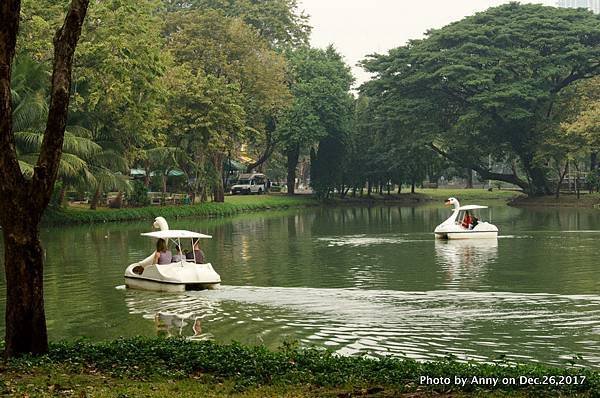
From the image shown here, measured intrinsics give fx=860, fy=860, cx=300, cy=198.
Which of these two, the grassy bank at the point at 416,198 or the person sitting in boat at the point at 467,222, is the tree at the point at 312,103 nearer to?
the grassy bank at the point at 416,198

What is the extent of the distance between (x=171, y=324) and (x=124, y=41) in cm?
3085

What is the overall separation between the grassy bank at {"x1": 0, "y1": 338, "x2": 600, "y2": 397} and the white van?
75.1 m

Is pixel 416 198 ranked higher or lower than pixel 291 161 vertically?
lower

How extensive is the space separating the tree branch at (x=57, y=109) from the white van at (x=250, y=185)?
74.8 meters

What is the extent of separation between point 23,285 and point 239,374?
3.21m

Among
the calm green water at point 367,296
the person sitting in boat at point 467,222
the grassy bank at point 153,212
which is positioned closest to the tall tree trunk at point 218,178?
the grassy bank at point 153,212

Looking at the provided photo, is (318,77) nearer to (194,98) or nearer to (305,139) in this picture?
(305,139)

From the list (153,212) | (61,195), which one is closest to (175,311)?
(61,195)

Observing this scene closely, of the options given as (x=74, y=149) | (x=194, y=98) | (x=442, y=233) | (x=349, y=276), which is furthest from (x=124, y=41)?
(x=349, y=276)

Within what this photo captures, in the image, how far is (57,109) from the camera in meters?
11.5

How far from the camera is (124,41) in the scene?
149 ft

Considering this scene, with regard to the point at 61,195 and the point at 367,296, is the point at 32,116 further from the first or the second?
the point at 367,296

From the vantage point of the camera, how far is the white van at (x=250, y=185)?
8694 centimetres

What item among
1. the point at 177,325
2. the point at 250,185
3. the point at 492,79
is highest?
the point at 492,79
